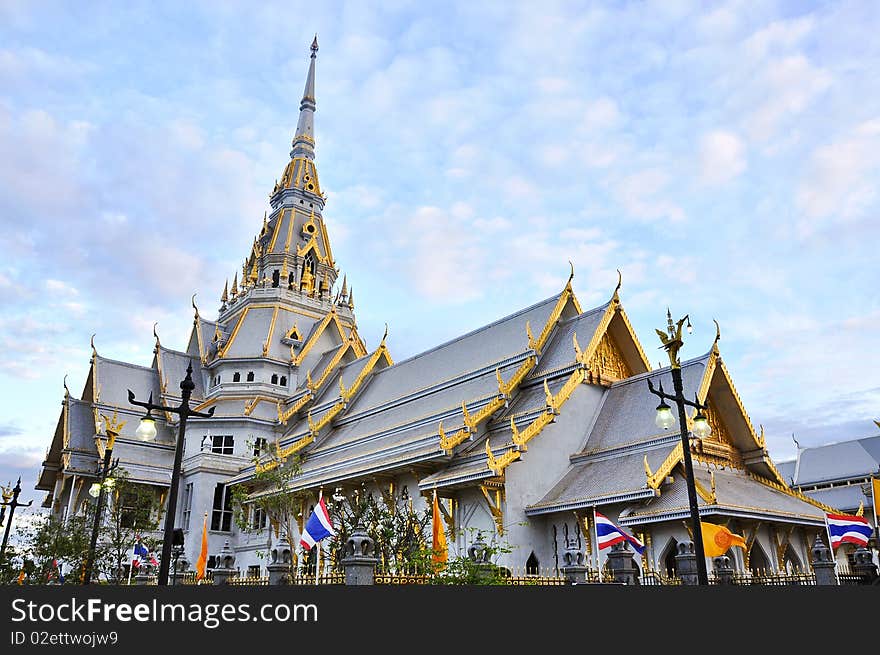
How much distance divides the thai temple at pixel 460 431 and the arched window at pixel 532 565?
4cm

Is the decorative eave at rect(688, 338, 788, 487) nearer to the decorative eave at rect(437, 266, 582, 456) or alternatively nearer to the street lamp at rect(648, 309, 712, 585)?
the decorative eave at rect(437, 266, 582, 456)

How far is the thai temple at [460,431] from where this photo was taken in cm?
1989

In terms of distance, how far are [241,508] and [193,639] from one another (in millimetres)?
26215

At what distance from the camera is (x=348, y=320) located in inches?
1823

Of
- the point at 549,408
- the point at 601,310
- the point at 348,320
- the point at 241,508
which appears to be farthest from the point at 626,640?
the point at 348,320

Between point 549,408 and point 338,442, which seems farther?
point 338,442

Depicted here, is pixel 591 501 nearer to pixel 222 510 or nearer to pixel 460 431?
pixel 460 431

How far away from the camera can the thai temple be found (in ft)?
65.3

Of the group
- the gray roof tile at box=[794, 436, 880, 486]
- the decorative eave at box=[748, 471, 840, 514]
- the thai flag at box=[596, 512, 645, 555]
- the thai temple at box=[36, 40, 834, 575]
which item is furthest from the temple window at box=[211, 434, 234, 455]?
the gray roof tile at box=[794, 436, 880, 486]

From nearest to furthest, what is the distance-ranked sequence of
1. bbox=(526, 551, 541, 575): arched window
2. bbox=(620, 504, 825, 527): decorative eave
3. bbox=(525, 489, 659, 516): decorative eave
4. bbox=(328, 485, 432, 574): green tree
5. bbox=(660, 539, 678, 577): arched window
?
bbox=(620, 504, 825, 527): decorative eave → bbox=(660, 539, 678, 577): arched window → bbox=(525, 489, 659, 516): decorative eave → bbox=(328, 485, 432, 574): green tree → bbox=(526, 551, 541, 575): arched window

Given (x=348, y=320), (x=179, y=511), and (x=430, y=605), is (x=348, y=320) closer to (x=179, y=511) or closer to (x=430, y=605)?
(x=179, y=511)

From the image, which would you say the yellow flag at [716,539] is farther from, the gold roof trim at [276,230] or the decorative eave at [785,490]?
the gold roof trim at [276,230]

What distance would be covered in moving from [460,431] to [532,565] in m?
4.73

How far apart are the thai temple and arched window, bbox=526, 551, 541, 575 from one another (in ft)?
0.12
